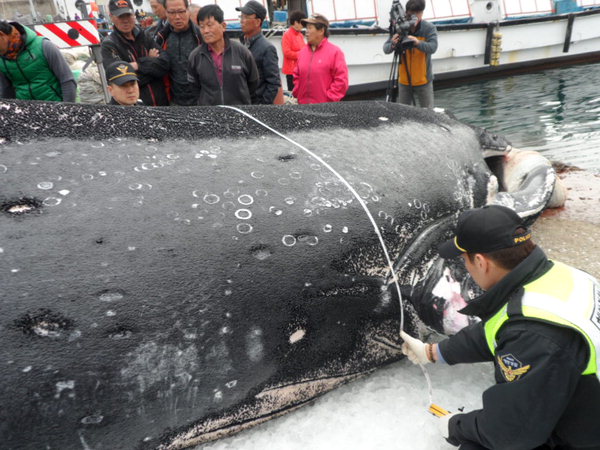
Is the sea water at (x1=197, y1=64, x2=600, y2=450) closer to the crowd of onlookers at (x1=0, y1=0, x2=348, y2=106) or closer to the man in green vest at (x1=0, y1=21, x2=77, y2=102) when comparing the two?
the crowd of onlookers at (x1=0, y1=0, x2=348, y2=106)

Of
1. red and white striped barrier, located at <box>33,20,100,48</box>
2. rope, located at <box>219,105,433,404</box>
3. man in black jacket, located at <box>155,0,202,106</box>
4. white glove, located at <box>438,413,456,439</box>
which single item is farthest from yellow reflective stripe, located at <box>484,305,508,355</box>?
red and white striped barrier, located at <box>33,20,100,48</box>

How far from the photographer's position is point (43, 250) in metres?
1.50

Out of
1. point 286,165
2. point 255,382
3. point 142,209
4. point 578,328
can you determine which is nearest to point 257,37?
point 286,165

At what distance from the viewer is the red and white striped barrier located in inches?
246

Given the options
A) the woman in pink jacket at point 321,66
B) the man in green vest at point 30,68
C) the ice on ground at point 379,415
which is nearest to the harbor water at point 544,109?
the woman in pink jacket at point 321,66

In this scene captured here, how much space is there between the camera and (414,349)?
6.83 ft

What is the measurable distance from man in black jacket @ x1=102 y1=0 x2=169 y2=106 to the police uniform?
3.46 meters

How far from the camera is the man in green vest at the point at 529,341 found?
1.39 metres

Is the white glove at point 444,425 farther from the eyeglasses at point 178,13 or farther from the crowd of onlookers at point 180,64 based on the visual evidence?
the eyeglasses at point 178,13

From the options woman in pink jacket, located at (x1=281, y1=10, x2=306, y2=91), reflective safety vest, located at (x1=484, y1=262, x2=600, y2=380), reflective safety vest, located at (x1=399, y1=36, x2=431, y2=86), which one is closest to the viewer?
reflective safety vest, located at (x1=484, y1=262, x2=600, y2=380)

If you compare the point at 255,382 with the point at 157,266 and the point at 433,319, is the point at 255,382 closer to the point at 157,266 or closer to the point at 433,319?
the point at 157,266

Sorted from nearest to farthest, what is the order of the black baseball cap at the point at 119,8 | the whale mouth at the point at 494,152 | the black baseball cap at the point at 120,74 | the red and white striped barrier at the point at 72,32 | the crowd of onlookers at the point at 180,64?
1. the black baseball cap at the point at 120,74
2. the whale mouth at the point at 494,152
3. the crowd of onlookers at the point at 180,64
4. the black baseball cap at the point at 119,8
5. the red and white striped barrier at the point at 72,32

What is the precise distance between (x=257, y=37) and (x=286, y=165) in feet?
9.13

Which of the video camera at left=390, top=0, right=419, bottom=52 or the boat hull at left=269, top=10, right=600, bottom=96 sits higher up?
the video camera at left=390, top=0, right=419, bottom=52
